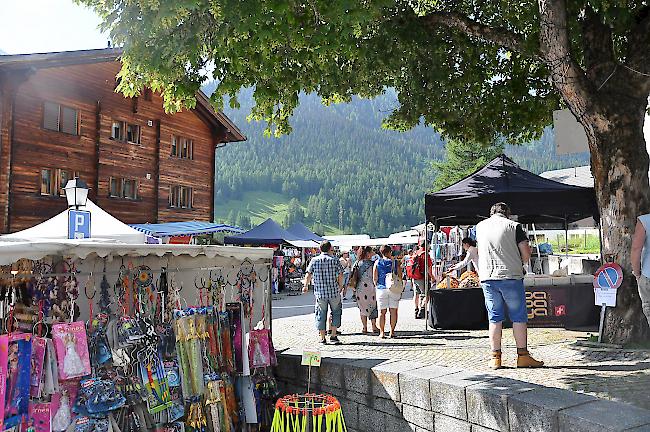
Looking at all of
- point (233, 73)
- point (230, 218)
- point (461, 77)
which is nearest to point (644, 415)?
point (233, 73)

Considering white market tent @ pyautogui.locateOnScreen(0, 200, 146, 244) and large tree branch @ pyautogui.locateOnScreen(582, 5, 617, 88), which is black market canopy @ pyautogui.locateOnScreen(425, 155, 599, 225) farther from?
white market tent @ pyautogui.locateOnScreen(0, 200, 146, 244)

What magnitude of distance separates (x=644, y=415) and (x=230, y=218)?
14542 centimetres

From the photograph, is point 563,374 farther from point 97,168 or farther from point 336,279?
point 97,168

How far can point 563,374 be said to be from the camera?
216 inches

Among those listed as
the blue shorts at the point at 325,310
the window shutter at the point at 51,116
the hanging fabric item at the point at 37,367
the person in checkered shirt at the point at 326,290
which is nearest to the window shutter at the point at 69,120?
the window shutter at the point at 51,116

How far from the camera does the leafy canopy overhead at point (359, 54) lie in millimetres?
5484

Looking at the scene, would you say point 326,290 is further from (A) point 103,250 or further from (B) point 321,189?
(B) point 321,189

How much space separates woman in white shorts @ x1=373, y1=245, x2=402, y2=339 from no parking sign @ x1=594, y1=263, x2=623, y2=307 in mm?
2952

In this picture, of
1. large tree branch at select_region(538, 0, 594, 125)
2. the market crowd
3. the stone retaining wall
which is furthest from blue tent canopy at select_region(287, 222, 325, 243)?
the stone retaining wall

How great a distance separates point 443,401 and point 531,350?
282 centimetres

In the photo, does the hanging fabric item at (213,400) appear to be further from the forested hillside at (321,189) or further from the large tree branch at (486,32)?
the forested hillside at (321,189)

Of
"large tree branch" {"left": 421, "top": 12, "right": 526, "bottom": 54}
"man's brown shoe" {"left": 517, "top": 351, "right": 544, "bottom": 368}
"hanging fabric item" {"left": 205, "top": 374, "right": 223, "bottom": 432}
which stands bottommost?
"hanging fabric item" {"left": 205, "top": 374, "right": 223, "bottom": 432}

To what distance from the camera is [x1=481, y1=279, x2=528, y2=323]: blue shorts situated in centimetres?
592

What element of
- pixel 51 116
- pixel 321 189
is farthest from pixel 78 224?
pixel 321 189
